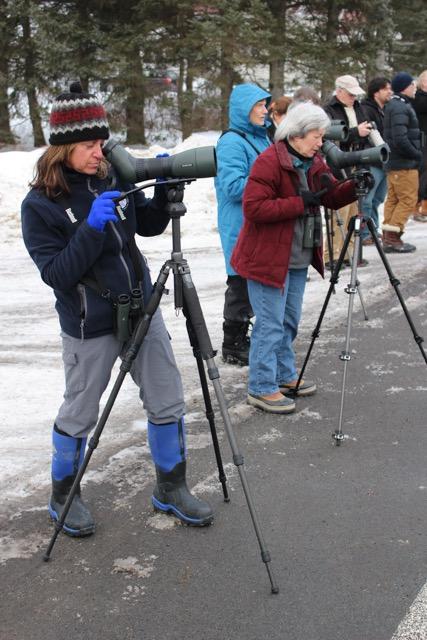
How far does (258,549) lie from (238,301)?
8.69 ft

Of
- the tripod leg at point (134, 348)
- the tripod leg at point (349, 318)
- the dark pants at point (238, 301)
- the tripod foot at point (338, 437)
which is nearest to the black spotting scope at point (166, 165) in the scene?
the tripod leg at point (134, 348)

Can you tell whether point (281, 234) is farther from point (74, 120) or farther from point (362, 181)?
point (74, 120)

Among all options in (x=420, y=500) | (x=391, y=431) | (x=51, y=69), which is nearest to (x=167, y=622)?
(x=420, y=500)

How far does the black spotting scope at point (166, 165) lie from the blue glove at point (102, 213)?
26 cm

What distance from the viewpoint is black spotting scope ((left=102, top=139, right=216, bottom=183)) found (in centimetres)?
317

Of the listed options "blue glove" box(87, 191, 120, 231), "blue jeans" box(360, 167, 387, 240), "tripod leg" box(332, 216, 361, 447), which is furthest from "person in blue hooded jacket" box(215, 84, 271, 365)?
"blue jeans" box(360, 167, 387, 240)

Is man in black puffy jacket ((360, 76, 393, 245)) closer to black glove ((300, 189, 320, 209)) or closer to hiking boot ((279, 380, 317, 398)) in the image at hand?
hiking boot ((279, 380, 317, 398))

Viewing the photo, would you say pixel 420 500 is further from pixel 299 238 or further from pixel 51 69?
pixel 51 69

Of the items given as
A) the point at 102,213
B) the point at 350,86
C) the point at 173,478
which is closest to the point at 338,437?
the point at 173,478

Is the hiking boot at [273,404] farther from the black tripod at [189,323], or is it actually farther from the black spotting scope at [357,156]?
the black tripod at [189,323]

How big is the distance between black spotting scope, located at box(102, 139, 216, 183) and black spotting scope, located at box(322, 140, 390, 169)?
1613 mm

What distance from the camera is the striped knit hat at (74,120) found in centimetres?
317

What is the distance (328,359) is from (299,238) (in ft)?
4.88

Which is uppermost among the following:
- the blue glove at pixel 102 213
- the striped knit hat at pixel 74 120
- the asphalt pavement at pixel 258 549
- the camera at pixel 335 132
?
the striped knit hat at pixel 74 120
